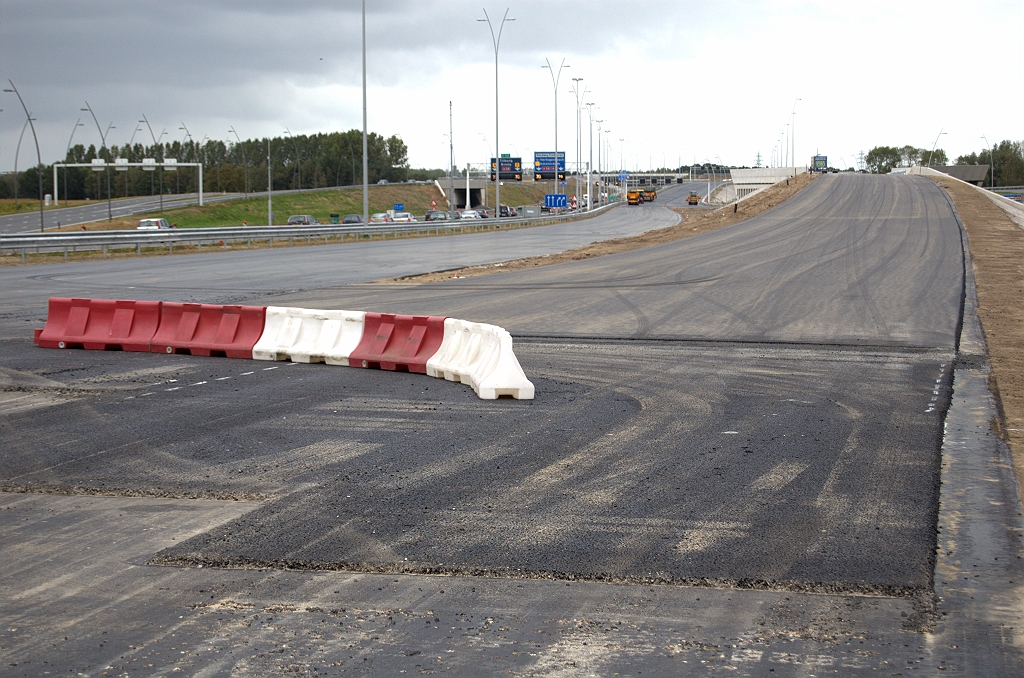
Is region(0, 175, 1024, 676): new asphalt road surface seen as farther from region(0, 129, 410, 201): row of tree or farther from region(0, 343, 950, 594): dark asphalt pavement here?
region(0, 129, 410, 201): row of tree

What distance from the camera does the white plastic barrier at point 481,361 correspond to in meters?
10.9

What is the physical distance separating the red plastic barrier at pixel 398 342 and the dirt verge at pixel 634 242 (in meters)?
13.2

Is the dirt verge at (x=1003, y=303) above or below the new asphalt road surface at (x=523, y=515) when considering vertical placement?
above

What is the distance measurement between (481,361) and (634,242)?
1172 inches

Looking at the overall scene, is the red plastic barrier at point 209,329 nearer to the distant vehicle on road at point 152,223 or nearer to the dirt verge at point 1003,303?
the dirt verge at point 1003,303

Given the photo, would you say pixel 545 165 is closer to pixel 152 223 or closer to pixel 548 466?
pixel 152 223

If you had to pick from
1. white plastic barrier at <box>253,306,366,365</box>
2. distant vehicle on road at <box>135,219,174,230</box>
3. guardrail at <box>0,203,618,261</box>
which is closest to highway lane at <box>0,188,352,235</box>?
distant vehicle on road at <box>135,219,174,230</box>

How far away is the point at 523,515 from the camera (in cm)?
671

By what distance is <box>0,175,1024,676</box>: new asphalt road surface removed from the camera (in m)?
4.73

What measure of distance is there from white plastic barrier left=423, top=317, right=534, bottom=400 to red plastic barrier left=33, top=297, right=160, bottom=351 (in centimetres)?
507

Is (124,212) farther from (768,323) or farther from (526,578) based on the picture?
(526,578)

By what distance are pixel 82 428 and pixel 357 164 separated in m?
178

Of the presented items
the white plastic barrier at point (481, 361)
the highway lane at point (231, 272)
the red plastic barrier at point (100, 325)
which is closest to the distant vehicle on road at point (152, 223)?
the highway lane at point (231, 272)

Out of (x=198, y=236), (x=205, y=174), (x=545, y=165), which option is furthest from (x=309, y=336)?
(x=205, y=174)
